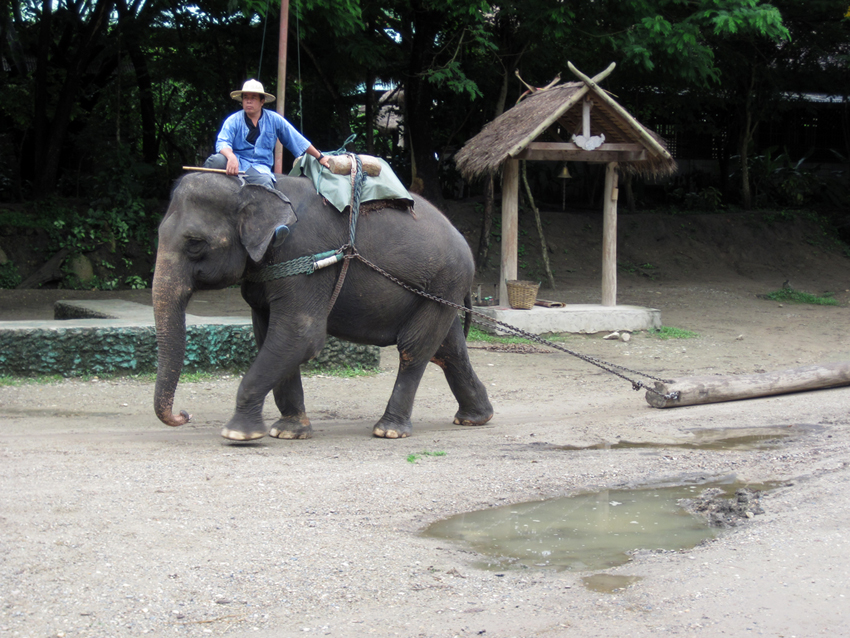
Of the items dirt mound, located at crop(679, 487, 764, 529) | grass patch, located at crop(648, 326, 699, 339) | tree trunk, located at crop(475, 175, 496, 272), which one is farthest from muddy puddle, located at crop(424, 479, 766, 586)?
tree trunk, located at crop(475, 175, 496, 272)

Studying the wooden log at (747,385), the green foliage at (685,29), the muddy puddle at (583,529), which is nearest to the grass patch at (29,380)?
the muddy puddle at (583,529)

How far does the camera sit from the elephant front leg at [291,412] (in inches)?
261

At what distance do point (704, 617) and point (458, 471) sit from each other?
241cm

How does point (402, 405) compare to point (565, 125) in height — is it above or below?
below

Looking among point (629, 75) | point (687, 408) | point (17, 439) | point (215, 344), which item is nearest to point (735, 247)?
point (629, 75)

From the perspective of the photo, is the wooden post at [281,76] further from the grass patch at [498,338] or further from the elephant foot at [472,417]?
the grass patch at [498,338]

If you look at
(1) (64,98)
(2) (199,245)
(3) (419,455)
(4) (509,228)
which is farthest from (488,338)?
(1) (64,98)

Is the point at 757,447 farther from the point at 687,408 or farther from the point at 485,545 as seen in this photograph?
the point at 485,545

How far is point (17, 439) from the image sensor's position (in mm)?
6203

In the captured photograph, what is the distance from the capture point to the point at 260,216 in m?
6.04

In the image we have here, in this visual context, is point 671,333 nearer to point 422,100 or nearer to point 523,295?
point 523,295

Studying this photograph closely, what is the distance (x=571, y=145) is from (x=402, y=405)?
23.6 feet

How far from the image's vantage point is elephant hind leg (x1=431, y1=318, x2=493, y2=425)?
7.36 meters

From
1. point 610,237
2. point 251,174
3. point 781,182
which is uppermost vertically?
point 781,182
